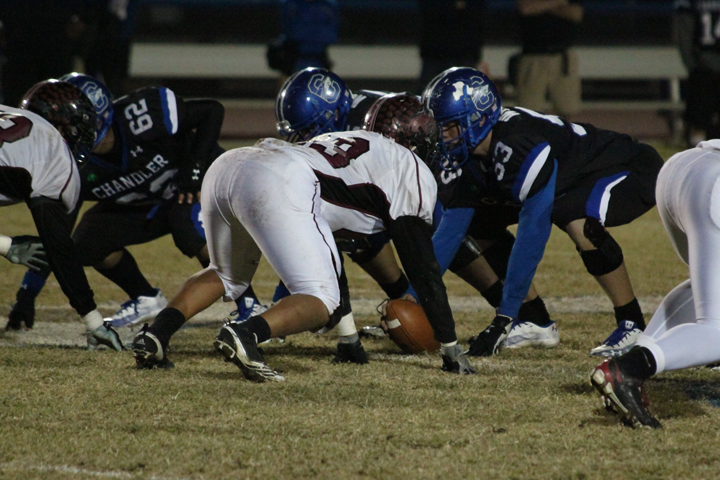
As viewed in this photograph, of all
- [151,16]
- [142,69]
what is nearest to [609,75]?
[142,69]

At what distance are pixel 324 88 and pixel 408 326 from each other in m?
1.35

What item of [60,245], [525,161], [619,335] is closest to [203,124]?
[60,245]

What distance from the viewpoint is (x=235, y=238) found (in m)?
3.95

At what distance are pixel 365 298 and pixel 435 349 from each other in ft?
5.35

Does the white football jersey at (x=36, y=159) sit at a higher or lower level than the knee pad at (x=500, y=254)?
higher

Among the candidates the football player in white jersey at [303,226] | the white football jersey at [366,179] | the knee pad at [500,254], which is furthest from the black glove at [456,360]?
the knee pad at [500,254]

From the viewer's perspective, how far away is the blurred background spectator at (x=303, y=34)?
37.8 ft

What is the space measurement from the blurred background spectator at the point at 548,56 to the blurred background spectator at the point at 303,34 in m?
2.32

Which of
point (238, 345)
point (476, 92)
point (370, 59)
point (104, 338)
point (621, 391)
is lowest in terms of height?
point (370, 59)

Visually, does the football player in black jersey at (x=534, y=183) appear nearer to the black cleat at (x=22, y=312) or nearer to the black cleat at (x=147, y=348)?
the black cleat at (x=147, y=348)

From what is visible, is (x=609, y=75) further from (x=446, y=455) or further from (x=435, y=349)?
(x=446, y=455)

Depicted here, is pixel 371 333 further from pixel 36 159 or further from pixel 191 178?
pixel 36 159

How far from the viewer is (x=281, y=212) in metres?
3.60

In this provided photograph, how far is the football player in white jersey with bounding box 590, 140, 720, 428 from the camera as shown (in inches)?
119
